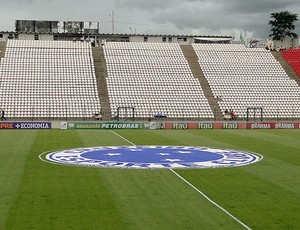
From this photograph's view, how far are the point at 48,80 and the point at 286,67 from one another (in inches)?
1377

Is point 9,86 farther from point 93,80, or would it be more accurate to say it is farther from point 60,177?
point 60,177

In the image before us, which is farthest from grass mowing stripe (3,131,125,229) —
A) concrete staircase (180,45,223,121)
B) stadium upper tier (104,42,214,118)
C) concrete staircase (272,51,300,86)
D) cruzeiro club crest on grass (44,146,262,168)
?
concrete staircase (272,51,300,86)

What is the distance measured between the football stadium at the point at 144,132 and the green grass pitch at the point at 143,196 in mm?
45

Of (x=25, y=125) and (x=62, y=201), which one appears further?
(x=25, y=125)

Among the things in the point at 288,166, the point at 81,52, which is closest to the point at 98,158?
the point at 288,166

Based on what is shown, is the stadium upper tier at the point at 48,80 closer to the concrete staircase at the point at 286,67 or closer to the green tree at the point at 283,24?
the concrete staircase at the point at 286,67

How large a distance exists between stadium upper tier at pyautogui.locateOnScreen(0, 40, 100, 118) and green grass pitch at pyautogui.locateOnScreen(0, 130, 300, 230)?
30355 millimetres

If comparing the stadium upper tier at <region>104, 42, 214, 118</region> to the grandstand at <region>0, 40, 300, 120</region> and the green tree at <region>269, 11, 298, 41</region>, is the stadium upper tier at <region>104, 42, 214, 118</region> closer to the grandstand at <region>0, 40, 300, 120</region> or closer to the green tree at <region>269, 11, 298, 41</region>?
the grandstand at <region>0, 40, 300, 120</region>

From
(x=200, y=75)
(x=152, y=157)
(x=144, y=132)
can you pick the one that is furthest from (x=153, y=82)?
(x=152, y=157)

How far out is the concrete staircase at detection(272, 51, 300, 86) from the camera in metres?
72.2

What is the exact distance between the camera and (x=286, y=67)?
75062mm

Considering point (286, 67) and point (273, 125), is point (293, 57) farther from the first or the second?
point (273, 125)

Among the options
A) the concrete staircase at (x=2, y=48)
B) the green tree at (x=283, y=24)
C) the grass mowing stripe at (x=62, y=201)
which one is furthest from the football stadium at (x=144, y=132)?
the green tree at (x=283, y=24)

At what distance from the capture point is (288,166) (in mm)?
24672
